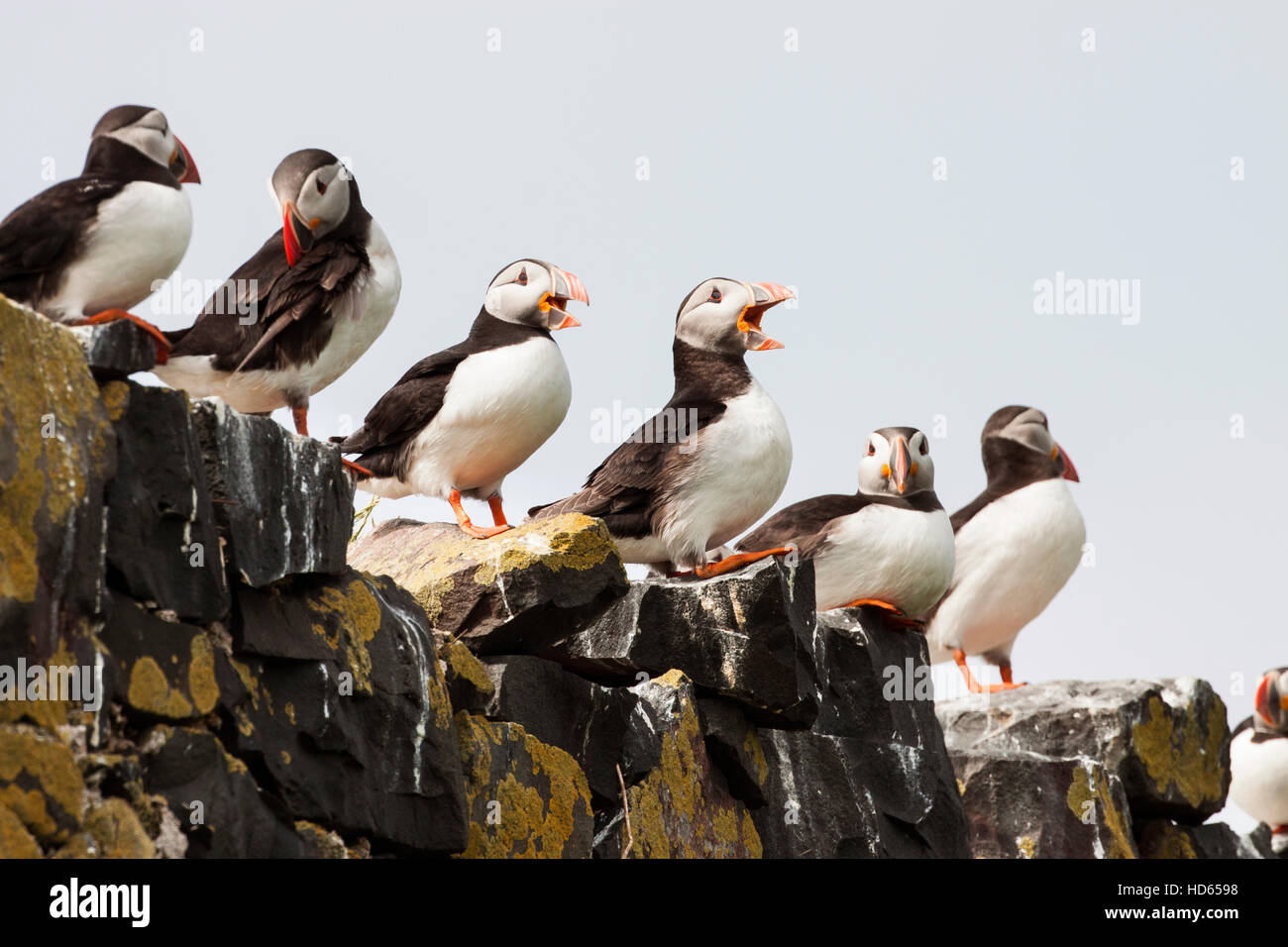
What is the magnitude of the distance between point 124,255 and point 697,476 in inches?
121

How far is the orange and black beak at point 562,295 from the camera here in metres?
7.38

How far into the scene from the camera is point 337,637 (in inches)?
180

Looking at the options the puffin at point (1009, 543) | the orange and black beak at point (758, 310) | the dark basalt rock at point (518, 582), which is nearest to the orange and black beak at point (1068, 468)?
the puffin at point (1009, 543)

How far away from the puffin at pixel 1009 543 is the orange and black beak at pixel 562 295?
403 cm

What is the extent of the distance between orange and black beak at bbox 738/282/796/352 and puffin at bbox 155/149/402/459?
1911mm

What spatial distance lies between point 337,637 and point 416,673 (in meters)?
0.34

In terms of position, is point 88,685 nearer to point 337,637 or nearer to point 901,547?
point 337,637

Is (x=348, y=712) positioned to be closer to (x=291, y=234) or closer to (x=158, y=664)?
(x=158, y=664)

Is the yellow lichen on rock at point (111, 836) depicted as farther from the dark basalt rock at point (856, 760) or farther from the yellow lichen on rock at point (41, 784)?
the dark basalt rock at point (856, 760)

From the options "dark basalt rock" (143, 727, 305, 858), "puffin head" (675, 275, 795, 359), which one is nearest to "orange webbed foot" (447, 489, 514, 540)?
"puffin head" (675, 275, 795, 359)

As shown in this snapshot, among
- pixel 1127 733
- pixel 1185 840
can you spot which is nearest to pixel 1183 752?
pixel 1185 840

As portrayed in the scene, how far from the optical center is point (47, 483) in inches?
136
